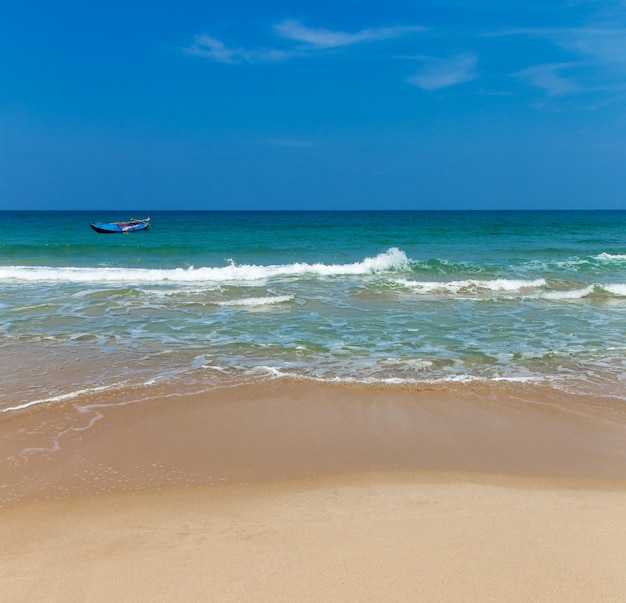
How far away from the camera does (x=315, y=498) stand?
4.49 metres

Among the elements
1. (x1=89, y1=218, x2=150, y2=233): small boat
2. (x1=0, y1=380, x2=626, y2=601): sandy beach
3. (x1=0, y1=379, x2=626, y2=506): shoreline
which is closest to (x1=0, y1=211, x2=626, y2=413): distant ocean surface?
(x1=0, y1=379, x2=626, y2=506): shoreline

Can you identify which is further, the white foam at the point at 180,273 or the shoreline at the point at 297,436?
the white foam at the point at 180,273

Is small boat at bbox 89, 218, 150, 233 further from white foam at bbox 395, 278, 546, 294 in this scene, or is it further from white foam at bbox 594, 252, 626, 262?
white foam at bbox 594, 252, 626, 262

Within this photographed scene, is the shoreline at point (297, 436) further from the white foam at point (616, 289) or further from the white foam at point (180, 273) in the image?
the white foam at point (180, 273)

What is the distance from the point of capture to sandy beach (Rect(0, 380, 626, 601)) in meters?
3.38

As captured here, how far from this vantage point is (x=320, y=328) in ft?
36.9

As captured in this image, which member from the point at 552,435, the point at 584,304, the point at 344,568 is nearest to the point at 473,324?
the point at 584,304

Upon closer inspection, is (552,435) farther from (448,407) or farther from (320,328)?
(320,328)

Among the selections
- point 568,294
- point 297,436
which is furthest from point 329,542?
point 568,294

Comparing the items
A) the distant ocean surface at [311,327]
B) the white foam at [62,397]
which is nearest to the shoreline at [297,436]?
the white foam at [62,397]

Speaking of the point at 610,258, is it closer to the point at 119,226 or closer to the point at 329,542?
the point at 329,542

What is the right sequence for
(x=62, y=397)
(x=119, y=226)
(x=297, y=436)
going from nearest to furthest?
(x=297, y=436) < (x=62, y=397) < (x=119, y=226)

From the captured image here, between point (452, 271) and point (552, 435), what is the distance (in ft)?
57.1

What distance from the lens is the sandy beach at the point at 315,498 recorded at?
338 centimetres
